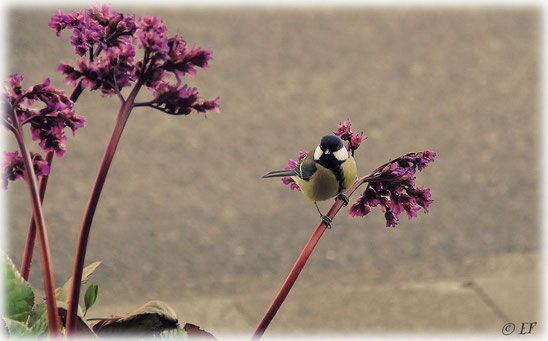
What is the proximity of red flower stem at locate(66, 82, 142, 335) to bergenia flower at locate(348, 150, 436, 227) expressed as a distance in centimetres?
41

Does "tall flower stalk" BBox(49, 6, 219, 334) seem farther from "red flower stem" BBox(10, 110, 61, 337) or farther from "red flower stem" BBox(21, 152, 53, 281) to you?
"red flower stem" BBox(21, 152, 53, 281)

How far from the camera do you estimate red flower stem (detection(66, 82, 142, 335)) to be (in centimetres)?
121

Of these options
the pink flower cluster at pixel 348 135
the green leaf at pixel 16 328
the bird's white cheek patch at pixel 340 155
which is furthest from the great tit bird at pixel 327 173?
the green leaf at pixel 16 328

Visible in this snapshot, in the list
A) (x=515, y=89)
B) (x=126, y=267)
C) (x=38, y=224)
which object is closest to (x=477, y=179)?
(x=515, y=89)

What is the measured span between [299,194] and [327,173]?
3.43 meters

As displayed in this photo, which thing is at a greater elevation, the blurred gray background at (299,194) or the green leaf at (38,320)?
the blurred gray background at (299,194)

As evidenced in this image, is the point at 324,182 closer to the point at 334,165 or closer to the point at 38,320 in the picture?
the point at 334,165

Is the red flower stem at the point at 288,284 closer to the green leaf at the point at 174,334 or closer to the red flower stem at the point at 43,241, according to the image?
the green leaf at the point at 174,334

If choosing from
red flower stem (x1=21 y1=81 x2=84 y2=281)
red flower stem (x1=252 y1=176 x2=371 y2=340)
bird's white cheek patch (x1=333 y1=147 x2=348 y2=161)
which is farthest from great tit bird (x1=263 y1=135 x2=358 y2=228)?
red flower stem (x1=21 y1=81 x2=84 y2=281)

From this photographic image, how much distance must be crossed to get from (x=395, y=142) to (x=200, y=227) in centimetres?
169

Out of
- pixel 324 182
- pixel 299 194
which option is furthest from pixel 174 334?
pixel 299 194

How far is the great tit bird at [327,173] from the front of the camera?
1.69m

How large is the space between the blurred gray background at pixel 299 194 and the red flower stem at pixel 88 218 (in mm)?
2931

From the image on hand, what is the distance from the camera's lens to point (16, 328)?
135 cm
